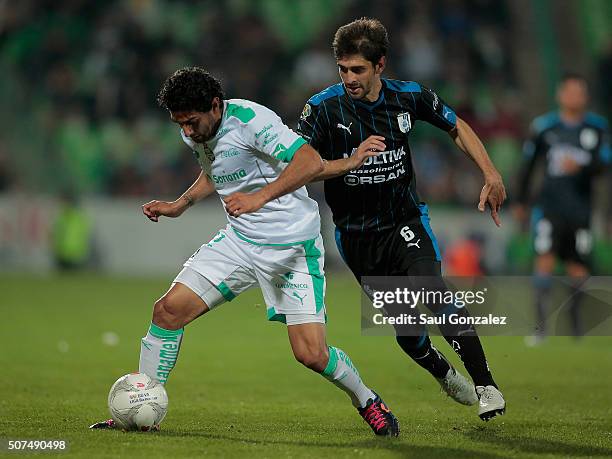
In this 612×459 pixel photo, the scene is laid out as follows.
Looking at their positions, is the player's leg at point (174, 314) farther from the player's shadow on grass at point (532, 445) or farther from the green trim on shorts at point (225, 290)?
the player's shadow on grass at point (532, 445)

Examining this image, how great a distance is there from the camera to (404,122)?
641 centimetres

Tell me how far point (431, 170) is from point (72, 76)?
6827 millimetres

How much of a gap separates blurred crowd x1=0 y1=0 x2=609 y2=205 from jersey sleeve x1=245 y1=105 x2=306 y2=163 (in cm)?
1336

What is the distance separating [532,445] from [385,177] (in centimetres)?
170

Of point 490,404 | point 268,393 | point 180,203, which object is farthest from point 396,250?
point 268,393

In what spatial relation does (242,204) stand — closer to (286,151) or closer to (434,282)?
(286,151)

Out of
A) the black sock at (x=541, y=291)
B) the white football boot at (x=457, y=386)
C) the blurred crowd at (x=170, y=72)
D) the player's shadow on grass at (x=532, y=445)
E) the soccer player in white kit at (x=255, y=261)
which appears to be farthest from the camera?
the blurred crowd at (x=170, y=72)

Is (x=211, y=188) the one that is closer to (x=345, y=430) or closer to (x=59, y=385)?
(x=345, y=430)

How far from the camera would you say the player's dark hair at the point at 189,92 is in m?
5.63

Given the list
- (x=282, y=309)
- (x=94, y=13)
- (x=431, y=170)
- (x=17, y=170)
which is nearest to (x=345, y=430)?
(x=282, y=309)

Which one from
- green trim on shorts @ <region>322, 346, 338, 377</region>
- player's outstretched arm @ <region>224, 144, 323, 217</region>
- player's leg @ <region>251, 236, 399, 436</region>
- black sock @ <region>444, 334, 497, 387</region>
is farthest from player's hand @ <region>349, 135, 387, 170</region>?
black sock @ <region>444, 334, 497, 387</region>

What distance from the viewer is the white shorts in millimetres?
6082

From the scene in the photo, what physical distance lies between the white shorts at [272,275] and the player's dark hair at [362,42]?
3.46 feet

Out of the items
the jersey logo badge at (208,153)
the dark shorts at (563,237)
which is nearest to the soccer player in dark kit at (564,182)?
the dark shorts at (563,237)
